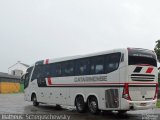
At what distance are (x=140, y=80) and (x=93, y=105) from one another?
309 centimetres

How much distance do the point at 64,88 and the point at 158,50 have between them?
2670 cm

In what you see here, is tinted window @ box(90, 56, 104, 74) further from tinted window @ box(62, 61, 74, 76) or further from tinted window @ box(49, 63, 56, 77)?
tinted window @ box(49, 63, 56, 77)

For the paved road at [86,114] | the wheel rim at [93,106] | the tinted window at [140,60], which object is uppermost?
the tinted window at [140,60]

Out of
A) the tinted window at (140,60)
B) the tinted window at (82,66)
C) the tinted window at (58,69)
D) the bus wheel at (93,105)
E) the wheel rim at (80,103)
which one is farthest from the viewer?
the tinted window at (58,69)

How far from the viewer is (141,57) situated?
55.4 feet

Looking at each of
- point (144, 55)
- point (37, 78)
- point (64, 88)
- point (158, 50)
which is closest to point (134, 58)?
point (144, 55)

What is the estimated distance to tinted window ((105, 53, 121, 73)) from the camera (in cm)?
1667

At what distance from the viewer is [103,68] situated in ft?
57.5

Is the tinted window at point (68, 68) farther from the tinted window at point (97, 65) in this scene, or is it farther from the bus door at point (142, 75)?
the bus door at point (142, 75)

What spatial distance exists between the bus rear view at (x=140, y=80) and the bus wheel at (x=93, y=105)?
2.35 m

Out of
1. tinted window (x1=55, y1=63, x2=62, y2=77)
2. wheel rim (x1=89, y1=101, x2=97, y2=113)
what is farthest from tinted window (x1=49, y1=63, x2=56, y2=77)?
wheel rim (x1=89, y1=101, x2=97, y2=113)

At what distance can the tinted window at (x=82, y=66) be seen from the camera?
741 inches

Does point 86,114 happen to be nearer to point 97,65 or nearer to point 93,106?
point 93,106

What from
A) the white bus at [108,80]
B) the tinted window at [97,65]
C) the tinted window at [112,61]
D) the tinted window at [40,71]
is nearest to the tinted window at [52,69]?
the white bus at [108,80]
